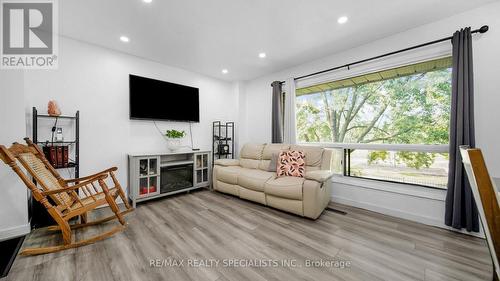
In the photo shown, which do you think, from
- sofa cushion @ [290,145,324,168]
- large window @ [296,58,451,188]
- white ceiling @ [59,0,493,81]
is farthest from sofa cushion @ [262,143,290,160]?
white ceiling @ [59,0,493,81]

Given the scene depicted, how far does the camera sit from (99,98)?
277cm

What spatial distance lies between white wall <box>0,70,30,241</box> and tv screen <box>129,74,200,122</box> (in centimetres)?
118

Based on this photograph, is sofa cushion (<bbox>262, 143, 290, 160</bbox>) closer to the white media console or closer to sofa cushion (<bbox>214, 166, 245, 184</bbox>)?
sofa cushion (<bbox>214, 166, 245, 184</bbox>)

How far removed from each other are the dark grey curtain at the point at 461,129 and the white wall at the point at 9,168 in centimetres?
455

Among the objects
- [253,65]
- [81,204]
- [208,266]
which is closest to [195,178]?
[81,204]

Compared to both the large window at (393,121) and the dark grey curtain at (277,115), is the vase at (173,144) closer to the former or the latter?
the dark grey curtain at (277,115)

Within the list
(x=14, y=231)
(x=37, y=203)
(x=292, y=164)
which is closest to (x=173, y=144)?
(x=37, y=203)

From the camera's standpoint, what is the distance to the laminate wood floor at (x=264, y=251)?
4.63 feet

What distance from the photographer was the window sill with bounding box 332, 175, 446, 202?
2.22 metres

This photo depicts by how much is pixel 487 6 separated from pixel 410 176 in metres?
2.01

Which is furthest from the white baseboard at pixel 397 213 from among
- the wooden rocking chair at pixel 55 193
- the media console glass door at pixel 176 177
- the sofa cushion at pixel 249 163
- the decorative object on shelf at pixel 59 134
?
the decorative object on shelf at pixel 59 134

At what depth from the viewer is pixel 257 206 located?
9.15ft

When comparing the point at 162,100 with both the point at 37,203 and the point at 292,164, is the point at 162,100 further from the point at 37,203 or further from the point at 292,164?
the point at 292,164

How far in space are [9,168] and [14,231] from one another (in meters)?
0.64
